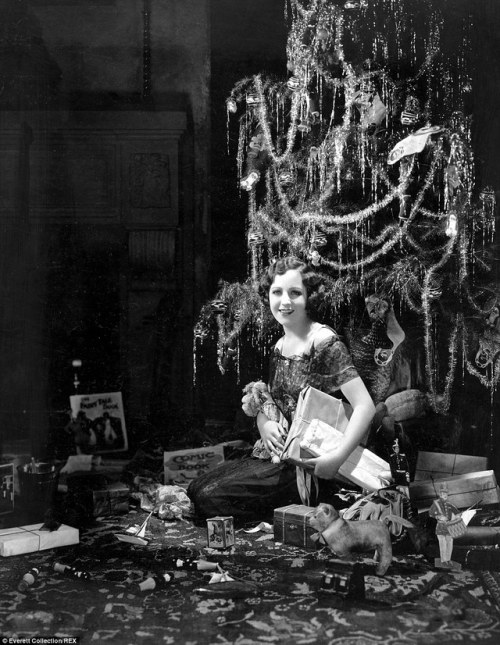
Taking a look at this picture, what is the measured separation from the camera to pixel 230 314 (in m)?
3.77

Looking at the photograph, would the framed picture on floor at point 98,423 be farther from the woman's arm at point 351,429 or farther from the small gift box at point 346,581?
the small gift box at point 346,581

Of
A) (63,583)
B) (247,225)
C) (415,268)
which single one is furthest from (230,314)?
(63,583)

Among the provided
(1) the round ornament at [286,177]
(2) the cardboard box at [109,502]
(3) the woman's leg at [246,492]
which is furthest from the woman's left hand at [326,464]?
(1) the round ornament at [286,177]

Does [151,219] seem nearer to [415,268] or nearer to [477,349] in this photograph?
[415,268]

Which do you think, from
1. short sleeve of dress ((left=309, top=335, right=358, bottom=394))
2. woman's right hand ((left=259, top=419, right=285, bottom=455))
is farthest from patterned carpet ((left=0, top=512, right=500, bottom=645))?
short sleeve of dress ((left=309, top=335, right=358, bottom=394))

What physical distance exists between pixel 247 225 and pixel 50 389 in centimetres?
137

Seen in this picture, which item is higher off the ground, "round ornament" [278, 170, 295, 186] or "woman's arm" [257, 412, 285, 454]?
"round ornament" [278, 170, 295, 186]

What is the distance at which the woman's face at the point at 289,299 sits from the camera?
12.0ft

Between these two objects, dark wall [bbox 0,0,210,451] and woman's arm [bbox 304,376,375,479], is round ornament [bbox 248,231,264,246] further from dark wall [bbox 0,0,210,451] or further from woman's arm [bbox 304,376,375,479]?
woman's arm [bbox 304,376,375,479]

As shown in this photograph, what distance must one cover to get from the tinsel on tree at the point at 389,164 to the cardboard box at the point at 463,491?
0.38m

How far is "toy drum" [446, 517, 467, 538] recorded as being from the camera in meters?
3.32

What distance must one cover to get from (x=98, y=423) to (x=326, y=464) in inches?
49.1

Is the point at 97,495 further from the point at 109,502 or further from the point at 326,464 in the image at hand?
the point at 326,464

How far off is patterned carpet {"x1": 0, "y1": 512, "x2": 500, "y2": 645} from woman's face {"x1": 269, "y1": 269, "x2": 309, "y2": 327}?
109 cm
